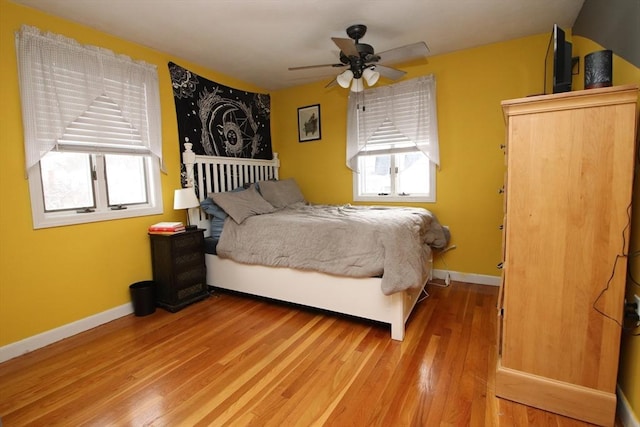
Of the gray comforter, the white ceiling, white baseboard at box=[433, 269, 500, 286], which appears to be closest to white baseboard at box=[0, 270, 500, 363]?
the gray comforter

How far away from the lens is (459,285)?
3221 millimetres

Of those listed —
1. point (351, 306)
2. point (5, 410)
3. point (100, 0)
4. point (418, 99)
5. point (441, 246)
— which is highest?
point (100, 0)

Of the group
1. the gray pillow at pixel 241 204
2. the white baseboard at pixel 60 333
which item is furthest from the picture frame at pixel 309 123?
the white baseboard at pixel 60 333

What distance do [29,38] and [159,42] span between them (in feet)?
3.01

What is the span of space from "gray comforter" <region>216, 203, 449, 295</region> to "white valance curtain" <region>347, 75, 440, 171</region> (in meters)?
0.90

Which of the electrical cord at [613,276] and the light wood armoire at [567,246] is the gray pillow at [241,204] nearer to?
the light wood armoire at [567,246]

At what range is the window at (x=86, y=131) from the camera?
2162 millimetres

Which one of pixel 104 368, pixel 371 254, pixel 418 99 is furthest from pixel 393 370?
pixel 418 99

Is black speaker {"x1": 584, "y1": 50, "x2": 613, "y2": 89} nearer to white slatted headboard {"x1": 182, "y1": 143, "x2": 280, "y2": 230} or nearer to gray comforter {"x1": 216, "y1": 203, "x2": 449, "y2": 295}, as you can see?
gray comforter {"x1": 216, "y1": 203, "x2": 449, "y2": 295}

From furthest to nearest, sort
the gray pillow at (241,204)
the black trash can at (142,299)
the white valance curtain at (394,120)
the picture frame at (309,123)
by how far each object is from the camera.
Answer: the picture frame at (309,123) < the white valance curtain at (394,120) < the gray pillow at (241,204) < the black trash can at (142,299)

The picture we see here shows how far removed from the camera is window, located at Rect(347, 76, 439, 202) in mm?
3314

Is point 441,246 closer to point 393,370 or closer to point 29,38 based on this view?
point 393,370

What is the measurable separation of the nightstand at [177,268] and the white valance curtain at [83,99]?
0.83m

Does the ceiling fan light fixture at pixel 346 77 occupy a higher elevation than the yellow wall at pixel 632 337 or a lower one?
higher
